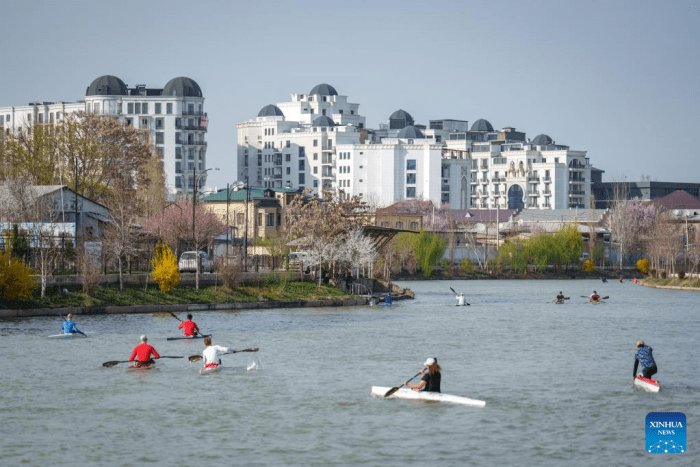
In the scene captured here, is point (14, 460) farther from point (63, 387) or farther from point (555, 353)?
point (555, 353)

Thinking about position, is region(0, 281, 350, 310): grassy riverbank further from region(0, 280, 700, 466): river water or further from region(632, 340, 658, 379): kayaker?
region(632, 340, 658, 379): kayaker

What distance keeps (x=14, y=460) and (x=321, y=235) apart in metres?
60.5

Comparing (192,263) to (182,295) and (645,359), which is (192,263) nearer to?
(182,295)

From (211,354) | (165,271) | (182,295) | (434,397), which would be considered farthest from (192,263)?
(434,397)

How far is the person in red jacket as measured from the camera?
42906mm

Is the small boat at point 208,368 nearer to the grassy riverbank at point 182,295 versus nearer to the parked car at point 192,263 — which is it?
the grassy riverbank at point 182,295

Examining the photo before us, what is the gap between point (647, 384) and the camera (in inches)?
1544

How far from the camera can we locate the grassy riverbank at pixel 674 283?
113 meters

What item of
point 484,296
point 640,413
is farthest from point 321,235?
point 640,413

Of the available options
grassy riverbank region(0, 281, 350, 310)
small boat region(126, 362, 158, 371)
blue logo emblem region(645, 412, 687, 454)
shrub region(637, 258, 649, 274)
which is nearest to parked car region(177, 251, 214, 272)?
grassy riverbank region(0, 281, 350, 310)

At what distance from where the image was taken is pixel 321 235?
8912 centimetres

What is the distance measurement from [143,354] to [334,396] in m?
8.53

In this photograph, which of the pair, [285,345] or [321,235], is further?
[321,235]

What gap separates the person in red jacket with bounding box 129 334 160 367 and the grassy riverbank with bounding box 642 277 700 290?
79478mm
